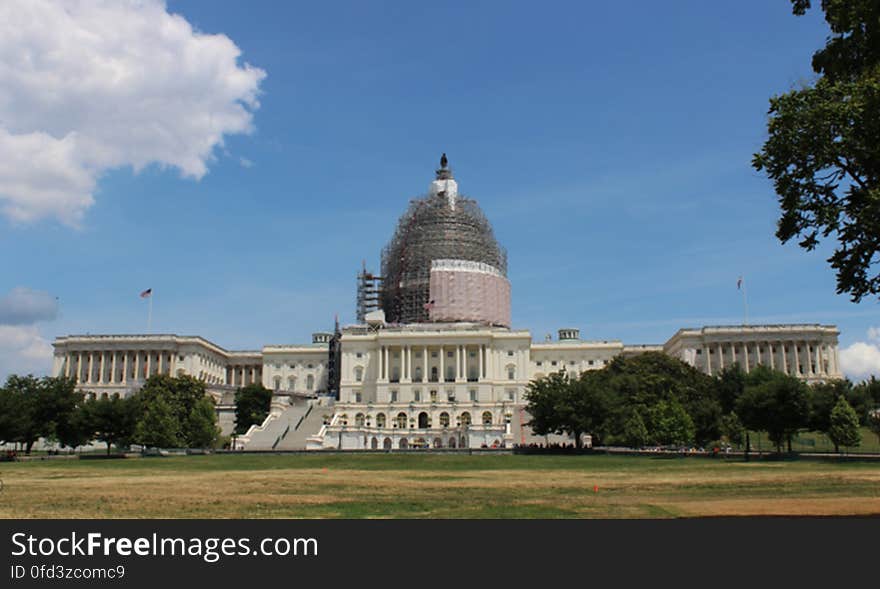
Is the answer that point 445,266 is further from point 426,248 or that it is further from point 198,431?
point 198,431

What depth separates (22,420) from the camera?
6831 cm

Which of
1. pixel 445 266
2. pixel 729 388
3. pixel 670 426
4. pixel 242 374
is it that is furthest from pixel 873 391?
pixel 242 374

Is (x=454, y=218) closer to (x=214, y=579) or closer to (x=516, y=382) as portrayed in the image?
(x=516, y=382)

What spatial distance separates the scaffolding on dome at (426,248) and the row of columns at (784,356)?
3902cm

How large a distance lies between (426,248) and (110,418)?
243ft

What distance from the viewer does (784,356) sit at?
434 ft

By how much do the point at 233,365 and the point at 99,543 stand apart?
5745 inches

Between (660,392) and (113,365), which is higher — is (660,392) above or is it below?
below

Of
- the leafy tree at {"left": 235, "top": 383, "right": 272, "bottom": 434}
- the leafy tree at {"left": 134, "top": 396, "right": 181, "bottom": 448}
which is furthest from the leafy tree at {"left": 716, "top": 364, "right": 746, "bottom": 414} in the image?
the leafy tree at {"left": 235, "top": 383, "right": 272, "bottom": 434}

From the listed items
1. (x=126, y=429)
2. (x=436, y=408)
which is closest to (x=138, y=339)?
(x=436, y=408)

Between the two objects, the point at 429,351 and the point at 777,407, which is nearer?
the point at 777,407

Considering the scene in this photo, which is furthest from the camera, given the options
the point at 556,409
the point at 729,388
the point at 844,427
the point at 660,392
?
the point at 729,388

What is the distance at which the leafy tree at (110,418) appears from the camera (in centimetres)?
7306

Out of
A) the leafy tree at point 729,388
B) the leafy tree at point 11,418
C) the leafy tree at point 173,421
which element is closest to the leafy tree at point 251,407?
the leafy tree at point 173,421
